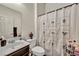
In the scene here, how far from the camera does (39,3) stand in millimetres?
1689

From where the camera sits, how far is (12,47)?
173 centimetres

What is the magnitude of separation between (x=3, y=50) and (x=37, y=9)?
0.91m

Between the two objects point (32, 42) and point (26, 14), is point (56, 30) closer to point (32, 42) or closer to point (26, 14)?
point (32, 42)

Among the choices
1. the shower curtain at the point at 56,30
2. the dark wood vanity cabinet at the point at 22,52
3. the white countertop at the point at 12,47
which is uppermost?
the shower curtain at the point at 56,30

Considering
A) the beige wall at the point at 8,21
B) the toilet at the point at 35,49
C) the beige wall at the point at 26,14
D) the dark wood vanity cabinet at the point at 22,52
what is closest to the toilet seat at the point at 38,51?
the toilet at the point at 35,49

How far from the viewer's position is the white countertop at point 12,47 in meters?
1.58

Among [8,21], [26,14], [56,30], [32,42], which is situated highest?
[26,14]

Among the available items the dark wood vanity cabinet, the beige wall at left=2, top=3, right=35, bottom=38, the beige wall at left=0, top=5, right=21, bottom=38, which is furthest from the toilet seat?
the beige wall at left=0, top=5, right=21, bottom=38

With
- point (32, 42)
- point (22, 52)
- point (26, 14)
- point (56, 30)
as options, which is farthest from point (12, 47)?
point (56, 30)

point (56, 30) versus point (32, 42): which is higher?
point (56, 30)

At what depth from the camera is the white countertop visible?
1582 millimetres

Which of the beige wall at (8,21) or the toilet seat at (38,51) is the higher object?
the beige wall at (8,21)

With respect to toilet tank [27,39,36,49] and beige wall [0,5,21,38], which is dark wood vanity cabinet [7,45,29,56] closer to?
toilet tank [27,39,36,49]

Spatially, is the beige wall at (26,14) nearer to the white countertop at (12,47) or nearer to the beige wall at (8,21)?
the beige wall at (8,21)
